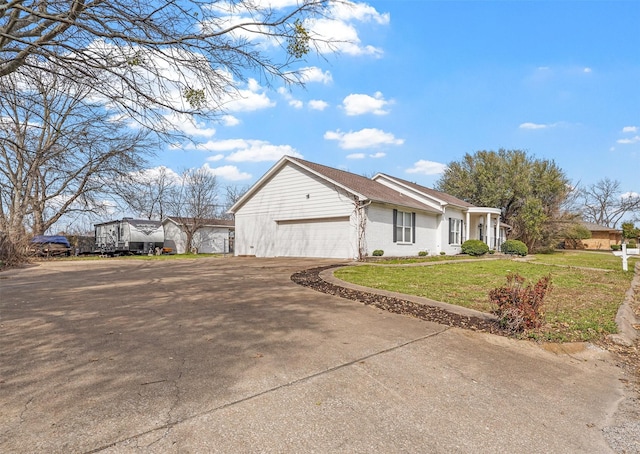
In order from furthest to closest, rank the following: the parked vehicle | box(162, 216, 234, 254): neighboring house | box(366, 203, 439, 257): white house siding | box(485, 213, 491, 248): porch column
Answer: box(162, 216, 234, 254): neighboring house < box(485, 213, 491, 248): porch column < the parked vehicle < box(366, 203, 439, 257): white house siding

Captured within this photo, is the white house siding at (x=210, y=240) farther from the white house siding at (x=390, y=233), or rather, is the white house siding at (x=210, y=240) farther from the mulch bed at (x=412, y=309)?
the mulch bed at (x=412, y=309)

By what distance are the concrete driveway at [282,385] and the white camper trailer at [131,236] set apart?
24672 millimetres

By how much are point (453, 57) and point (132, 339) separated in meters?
12.7

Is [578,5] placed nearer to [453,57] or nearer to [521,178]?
[453,57]

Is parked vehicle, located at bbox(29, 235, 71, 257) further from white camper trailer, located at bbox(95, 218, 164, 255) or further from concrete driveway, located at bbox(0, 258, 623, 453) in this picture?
concrete driveway, located at bbox(0, 258, 623, 453)

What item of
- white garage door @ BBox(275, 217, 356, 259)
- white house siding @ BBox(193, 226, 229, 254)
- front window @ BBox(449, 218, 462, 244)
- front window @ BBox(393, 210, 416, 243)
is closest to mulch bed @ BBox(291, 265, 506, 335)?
white garage door @ BBox(275, 217, 356, 259)

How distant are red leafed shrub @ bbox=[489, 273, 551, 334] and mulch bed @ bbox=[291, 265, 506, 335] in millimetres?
194

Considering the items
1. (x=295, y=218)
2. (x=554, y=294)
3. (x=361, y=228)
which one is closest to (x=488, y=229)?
(x=361, y=228)

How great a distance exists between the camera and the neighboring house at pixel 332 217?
16.3 m

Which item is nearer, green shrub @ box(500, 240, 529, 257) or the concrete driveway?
the concrete driveway

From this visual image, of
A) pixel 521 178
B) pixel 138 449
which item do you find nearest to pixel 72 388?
pixel 138 449

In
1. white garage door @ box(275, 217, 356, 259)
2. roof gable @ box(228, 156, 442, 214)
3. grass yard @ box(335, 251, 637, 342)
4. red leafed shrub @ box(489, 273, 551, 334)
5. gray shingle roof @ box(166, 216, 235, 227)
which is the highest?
roof gable @ box(228, 156, 442, 214)

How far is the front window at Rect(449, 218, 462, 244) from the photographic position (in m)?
23.0

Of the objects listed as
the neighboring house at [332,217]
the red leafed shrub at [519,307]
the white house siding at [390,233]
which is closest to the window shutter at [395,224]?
the neighboring house at [332,217]
